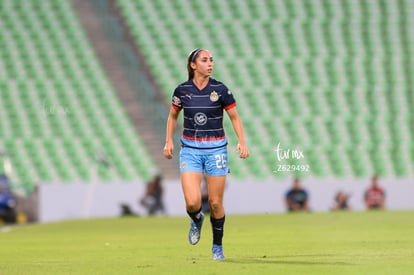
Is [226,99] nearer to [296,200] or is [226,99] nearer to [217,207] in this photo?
[217,207]

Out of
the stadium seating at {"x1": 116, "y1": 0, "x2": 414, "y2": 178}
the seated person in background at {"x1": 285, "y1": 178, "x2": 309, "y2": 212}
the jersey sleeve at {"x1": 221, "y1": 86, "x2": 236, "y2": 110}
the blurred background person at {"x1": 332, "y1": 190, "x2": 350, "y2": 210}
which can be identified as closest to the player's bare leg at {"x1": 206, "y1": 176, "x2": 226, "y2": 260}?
the jersey sleeve at {"x1": 221, "y1": 86, "x2": 236, "y2": 110}

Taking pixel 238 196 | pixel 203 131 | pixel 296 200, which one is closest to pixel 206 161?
pixel 203 131

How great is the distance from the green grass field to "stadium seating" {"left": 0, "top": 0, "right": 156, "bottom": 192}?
6.48m

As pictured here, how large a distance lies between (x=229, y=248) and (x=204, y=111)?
2877 mm

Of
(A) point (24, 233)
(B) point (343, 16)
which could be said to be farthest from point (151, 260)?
(B) point (343, 16)

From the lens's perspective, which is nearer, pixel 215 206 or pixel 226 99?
pixel 226 99

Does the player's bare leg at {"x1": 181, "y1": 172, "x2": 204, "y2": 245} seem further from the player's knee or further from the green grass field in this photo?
the green grass field

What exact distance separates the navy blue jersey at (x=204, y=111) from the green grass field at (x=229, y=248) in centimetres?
116

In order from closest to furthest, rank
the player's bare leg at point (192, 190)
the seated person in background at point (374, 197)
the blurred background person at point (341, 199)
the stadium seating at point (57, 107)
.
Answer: the player's bare leg at point (192, 190)
the seated person in background at point (374, 197)
the blurred background person at point (341, 199)
the stadium seating at point (57, 107)

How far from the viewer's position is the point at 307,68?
2962 cm

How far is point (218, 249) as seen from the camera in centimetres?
991

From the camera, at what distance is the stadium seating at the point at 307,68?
90.2ft

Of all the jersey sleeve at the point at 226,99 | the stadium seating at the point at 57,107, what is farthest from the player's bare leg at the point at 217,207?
the stadium seating at the point at 57,107

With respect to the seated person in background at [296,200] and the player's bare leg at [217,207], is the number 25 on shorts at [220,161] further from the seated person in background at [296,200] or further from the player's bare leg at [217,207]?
the seated person in background at [296,200]
